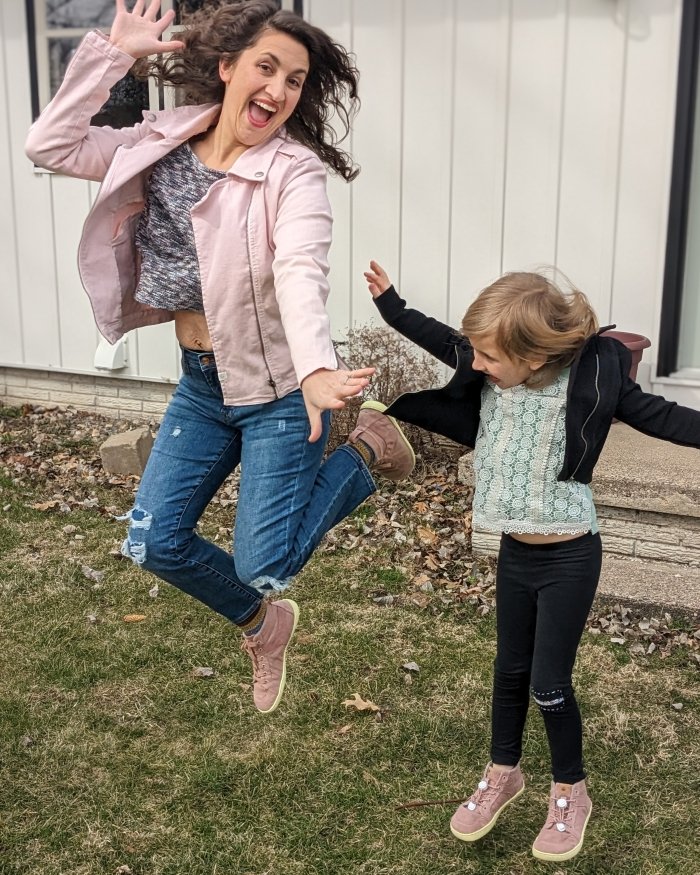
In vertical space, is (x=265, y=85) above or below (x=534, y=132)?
above

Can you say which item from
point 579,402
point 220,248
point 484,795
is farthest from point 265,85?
point 484,795

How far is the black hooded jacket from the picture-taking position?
2709mm

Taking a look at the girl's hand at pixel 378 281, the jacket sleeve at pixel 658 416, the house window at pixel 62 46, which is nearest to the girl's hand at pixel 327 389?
the girl's hand at pixel 378 281

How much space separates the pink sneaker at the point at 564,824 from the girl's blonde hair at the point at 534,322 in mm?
1231

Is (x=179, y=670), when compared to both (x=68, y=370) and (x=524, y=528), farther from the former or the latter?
(x=68, y=370)

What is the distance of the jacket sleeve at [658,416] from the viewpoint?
2.65 m

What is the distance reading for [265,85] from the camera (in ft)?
9.89

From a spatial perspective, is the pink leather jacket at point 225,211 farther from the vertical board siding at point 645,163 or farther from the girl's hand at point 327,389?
the vertical board siding at point 645,163

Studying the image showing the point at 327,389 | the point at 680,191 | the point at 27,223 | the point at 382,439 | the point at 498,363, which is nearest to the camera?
the point at 327,389

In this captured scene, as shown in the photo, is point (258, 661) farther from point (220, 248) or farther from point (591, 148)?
point (591, 148)

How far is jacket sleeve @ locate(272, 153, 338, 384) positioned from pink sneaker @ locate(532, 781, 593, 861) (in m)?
1.47

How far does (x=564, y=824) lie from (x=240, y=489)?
1404 mm

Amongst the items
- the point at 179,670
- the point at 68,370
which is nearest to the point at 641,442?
the point at 179,670

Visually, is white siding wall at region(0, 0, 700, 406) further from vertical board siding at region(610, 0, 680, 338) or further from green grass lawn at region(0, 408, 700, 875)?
green grass lawn at region(0, 408, 700, 875)
